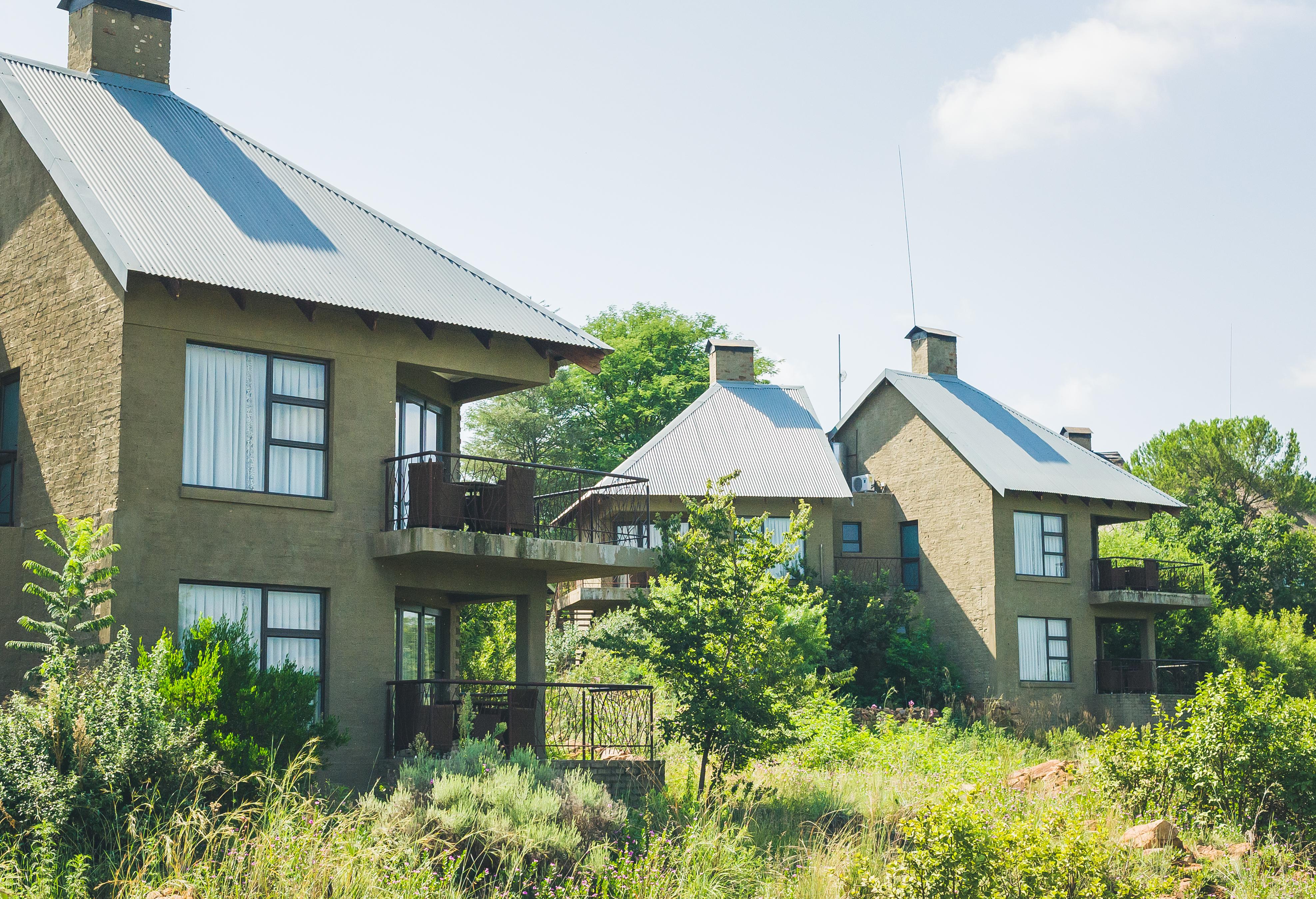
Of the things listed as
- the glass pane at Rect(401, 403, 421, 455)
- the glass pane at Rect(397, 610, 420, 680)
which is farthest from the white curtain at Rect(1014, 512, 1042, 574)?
the glass pane at Rect(401, 403, 421, 455)

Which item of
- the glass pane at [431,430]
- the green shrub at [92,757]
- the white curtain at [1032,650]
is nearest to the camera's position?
the green shrub at [92,757]

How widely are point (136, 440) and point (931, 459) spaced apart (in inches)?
981

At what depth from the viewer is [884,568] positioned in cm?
3803

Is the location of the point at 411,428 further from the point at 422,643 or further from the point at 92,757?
the point at 92,757

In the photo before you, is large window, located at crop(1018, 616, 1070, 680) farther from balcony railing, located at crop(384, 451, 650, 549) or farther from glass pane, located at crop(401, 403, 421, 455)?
glass pane, located at crop(401, 403, 421, 455)

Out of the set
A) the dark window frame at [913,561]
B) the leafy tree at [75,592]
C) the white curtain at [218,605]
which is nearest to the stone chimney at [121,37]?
the leafy tree at [75,592]

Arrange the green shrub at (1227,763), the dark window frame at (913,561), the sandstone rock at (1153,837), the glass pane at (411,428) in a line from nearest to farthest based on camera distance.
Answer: the sandstone rock at (1153,837)
the green shrub at (1227,763)
the glass pane at (411,428)
the dark window frame at (913,561)

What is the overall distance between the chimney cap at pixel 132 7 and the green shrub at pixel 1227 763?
18.8m

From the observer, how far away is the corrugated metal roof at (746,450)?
118ft

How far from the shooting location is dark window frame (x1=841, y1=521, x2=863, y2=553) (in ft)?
127

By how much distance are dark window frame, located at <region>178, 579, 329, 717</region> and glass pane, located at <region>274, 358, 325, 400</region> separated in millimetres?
1563

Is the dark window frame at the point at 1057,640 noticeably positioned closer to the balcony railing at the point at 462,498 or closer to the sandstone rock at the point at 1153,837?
the sandstone rock at the point at 1153,837

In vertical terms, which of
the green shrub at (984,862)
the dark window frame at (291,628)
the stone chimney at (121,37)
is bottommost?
the green shrub at (984,862)

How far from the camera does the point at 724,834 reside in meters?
15.7
